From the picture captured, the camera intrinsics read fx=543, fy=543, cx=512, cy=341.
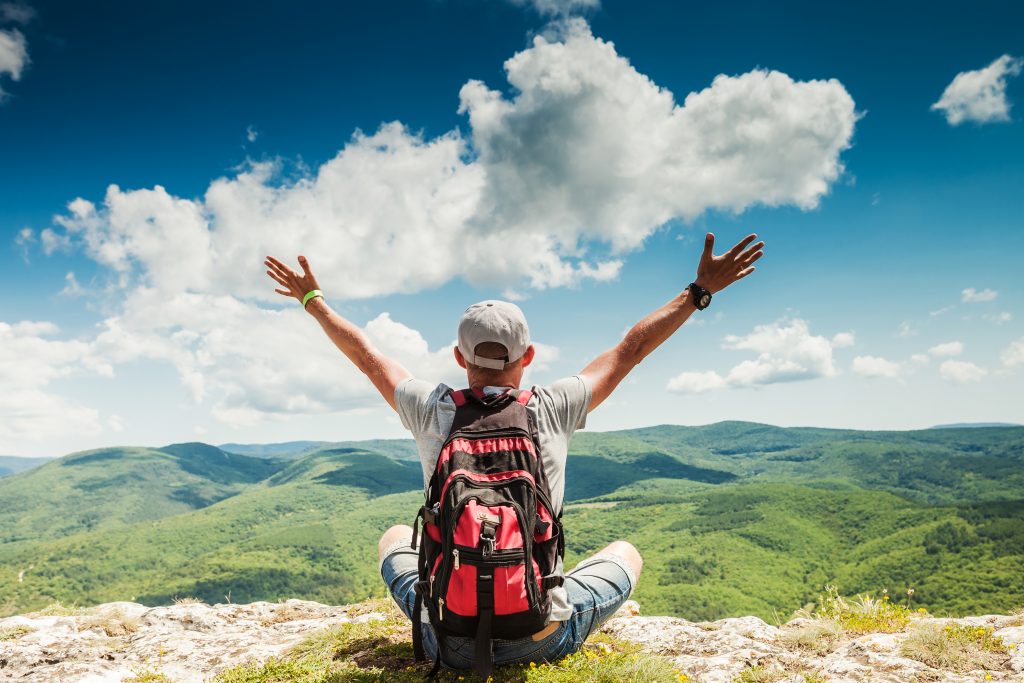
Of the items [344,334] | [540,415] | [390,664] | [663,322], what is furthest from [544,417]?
[390,664]

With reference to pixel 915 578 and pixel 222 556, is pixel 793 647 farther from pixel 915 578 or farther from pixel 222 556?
pixel 222 556

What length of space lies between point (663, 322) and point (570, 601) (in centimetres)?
204

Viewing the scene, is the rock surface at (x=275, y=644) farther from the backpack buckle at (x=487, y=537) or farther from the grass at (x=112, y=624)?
the backpack buckle at (x=487, y=537)

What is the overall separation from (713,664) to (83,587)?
21410 cm

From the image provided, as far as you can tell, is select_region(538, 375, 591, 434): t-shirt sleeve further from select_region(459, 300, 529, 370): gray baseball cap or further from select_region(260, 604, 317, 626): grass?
select_region(260, 604, 317, 626): grass

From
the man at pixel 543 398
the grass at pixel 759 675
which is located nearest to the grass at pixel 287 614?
the man at pixel 543 398

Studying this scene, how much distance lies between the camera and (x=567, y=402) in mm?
3605

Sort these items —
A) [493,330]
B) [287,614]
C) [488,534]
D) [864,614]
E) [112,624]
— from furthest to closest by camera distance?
[287,614] < [112,624] < [864,614] < [493,330] < [488,534]

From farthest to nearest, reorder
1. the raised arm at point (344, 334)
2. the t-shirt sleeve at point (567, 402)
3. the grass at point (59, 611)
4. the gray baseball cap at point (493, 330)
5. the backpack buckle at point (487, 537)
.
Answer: the grass at point (59, 611)
the raised arm at point (344, 334)
the t-shirt sleeve at point (567, 402)
the gray baseball cap at point (493, 330)
the backpack buckle at point (487, 537)

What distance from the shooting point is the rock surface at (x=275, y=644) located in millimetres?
4039

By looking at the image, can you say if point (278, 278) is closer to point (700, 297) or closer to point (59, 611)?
point (700, 297)

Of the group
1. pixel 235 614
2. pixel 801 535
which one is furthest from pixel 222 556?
pixel 235 614

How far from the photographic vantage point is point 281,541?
195 metres

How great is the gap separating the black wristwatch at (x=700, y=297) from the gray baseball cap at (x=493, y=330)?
4.85 feet
